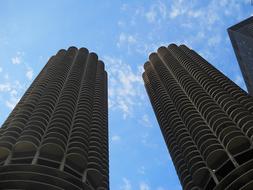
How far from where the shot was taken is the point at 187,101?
2977 inches

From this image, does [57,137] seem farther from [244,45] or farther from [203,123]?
[244,45]

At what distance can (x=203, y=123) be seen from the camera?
66.8 metres

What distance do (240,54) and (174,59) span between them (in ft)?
127

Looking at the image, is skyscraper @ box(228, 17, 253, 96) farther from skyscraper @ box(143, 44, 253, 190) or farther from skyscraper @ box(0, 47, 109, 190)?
skyscraper @ box(0, 47, 109, 190)

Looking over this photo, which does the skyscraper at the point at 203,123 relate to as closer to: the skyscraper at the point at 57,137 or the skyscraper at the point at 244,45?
the skyscraper at the point at 57,137

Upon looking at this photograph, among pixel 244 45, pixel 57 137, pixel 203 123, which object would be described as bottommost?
pixel 57 137

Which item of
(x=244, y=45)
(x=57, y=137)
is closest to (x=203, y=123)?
(x=57, y=137)

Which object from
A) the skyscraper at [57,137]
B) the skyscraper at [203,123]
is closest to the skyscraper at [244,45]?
the skyscraper at [203,123]

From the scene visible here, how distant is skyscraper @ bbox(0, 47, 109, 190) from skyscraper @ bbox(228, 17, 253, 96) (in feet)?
156

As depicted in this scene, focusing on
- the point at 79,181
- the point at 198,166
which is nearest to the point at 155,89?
the point at 198,166

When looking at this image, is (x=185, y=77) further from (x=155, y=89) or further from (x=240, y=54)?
(x=240, y=54)

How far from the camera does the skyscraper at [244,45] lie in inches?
4734

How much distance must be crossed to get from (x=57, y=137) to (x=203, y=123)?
66.6 feet

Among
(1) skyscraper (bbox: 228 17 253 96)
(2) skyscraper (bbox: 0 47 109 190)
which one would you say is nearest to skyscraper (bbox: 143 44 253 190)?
(2) skyscraper (bbox: 0 47 109 190)
